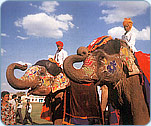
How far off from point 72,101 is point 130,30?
1048 millimetres

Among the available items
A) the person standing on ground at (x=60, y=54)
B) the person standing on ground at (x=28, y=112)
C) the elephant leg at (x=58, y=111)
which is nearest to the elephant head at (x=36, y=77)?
the elephant leg at (x=58, y=111)

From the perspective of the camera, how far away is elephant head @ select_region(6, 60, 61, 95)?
2420 millimetres

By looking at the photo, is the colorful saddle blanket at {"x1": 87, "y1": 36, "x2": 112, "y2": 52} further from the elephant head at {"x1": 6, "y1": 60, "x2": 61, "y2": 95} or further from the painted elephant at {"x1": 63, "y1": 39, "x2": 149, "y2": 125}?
the elephant head at {"x1": 6, "y1": 60, "x2": 61, "y2": 95}

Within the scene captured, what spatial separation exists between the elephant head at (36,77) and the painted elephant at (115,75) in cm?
76

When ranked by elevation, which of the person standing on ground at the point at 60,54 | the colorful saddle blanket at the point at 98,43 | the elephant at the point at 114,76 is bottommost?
the elephant at the point at 114,76

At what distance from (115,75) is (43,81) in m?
1.15

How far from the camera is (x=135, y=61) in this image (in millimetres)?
2043

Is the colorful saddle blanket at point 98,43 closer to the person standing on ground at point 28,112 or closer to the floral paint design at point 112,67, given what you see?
the floral paint design at point 112,67

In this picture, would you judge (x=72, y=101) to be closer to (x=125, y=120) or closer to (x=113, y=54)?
(x=125, y=120)

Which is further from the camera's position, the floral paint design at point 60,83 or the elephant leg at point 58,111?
the elephant leg at point 58,111

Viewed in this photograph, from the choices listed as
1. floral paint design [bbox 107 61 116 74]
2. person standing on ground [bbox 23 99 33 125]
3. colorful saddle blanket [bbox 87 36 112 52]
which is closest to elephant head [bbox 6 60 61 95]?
colorful saddle blanket [bbox 87 36 112 52]

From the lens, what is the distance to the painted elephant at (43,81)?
2454mm

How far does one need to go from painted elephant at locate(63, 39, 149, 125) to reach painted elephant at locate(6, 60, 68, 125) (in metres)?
0.77

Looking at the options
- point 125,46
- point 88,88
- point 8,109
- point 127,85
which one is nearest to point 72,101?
point 88,88
